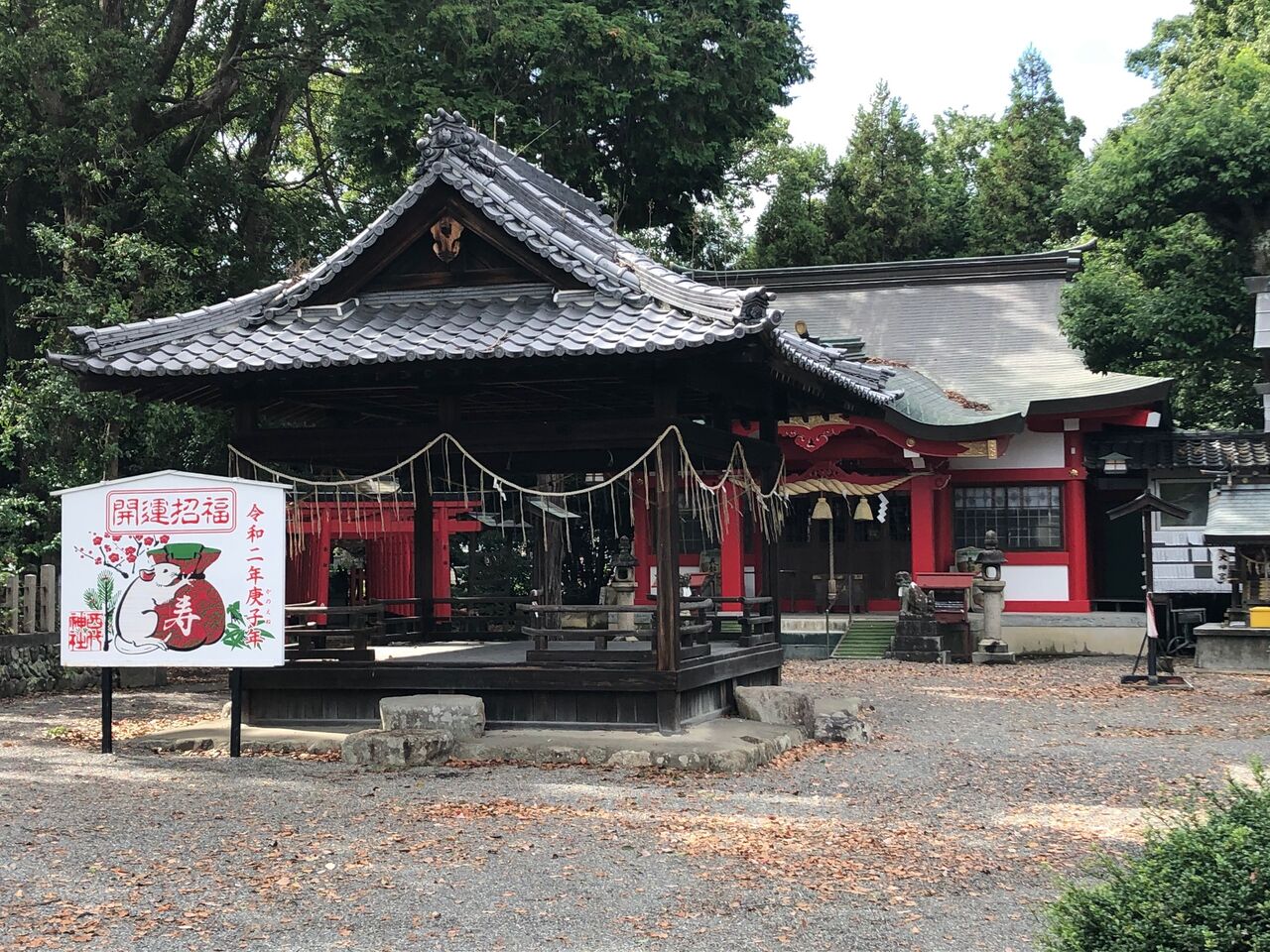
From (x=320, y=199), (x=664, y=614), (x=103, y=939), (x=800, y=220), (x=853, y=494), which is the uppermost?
(x=800, y=220)

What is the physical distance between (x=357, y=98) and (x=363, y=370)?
1072 centimetres

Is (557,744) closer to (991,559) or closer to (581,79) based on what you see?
(991,559)

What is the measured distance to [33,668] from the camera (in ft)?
58.9

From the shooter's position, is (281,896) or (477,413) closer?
(281,896)

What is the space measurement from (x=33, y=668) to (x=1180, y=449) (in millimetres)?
19402

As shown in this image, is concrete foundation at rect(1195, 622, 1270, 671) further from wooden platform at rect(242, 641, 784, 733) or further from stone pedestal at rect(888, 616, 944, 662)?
wooden platform at rect(242, 641, 784, 733)

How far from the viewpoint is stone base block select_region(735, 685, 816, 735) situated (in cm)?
1261

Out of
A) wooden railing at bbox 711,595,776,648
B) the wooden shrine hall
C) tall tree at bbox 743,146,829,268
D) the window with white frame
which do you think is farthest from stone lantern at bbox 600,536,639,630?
tall tree at bbox 743,146,829,268

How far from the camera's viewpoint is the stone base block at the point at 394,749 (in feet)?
35.3

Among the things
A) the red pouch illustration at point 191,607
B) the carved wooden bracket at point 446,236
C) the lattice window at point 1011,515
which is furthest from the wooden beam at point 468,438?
the lattice window at point 1011,515

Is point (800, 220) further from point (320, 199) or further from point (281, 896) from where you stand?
point (281, 896)

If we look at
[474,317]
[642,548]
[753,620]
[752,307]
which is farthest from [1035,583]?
[474,317]

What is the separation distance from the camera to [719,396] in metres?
13.7

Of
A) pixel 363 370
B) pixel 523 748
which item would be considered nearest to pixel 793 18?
pixel 363 370
